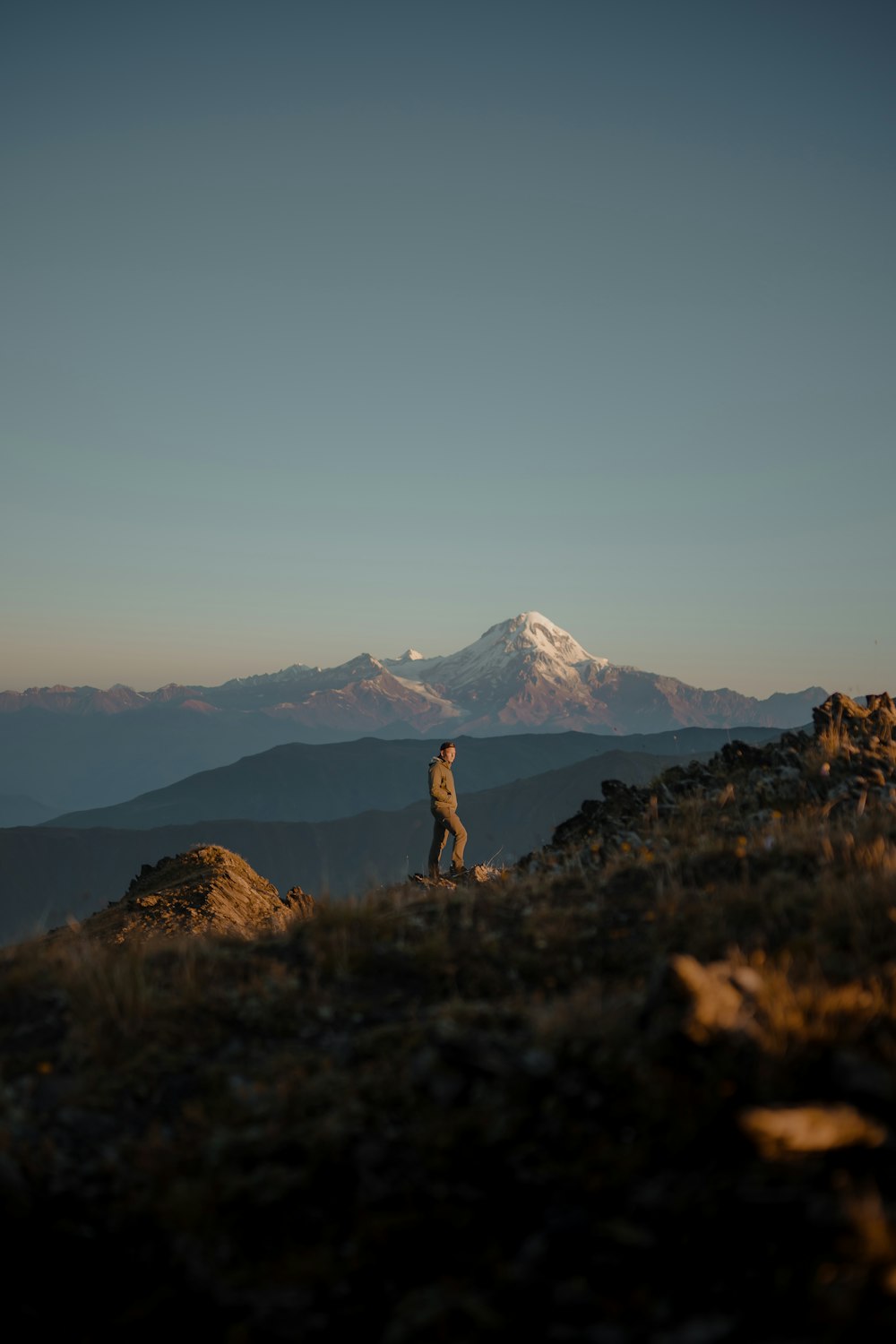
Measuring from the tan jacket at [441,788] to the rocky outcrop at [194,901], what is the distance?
11.0 ft

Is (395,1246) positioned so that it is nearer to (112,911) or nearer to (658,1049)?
(658,1049)

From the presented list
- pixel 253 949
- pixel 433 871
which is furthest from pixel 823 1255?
pixel 433 871

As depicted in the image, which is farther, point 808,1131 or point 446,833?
point 446,833

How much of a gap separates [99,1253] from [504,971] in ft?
10.1

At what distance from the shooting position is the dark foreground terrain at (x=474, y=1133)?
3229 mm

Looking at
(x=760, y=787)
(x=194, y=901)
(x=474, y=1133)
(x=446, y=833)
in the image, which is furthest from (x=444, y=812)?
(x=474, y=1133)

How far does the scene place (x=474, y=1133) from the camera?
4098 millimetres

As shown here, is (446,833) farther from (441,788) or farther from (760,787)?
(760,787)

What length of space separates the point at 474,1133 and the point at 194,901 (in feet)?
59.4

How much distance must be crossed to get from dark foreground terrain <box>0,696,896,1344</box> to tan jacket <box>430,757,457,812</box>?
11.2 metres

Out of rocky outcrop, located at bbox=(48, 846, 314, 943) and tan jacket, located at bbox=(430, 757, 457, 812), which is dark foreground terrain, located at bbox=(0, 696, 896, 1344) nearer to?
tan jacket, located at bbox=(430, 757, 457, 812)

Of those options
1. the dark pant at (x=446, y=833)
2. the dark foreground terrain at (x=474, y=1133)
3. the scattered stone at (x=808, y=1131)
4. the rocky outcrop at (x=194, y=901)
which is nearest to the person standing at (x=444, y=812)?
the dark pant at (x=446, y=833)

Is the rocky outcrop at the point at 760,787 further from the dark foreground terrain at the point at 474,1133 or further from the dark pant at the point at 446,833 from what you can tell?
the dark pant at the point at 446,833

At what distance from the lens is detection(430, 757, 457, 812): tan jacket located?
1789 centimetres
